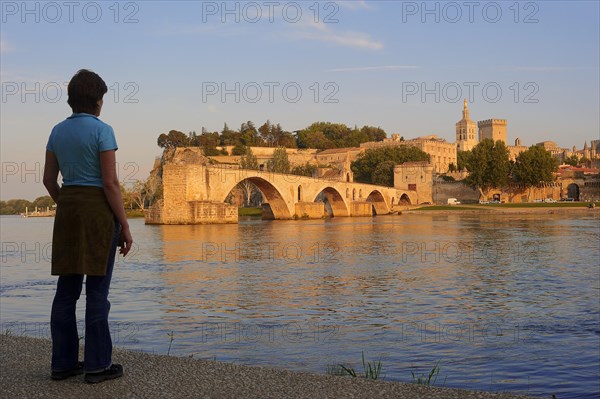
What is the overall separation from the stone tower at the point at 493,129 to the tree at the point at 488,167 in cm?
8709

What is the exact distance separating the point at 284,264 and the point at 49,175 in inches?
683

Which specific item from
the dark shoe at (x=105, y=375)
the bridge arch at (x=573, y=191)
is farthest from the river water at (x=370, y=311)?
the bridge arch at (x=573, y=191)

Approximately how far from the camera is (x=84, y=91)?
4.71m

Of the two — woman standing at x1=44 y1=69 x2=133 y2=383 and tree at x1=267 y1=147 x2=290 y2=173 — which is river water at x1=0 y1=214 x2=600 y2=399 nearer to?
woman standing at x1=44 y1=69 x2=133 y2=383

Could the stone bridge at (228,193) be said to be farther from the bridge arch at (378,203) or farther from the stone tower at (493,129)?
the stone tower at (493,129)

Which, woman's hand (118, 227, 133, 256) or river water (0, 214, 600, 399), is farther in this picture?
river water (0, 214, 600, 399)

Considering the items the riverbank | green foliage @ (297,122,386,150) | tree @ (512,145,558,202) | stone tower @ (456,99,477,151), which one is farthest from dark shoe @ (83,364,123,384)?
stone tower @ (456,99,477,151)

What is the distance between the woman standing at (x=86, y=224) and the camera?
459 cm

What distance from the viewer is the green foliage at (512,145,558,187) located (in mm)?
96750

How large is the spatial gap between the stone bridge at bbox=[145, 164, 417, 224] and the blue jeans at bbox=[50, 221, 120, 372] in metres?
46.7

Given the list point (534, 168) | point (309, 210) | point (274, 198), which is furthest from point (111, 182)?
point (534, 168)

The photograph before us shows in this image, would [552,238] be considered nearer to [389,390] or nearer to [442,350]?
[442,350]

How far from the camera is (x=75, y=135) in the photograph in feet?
15.3

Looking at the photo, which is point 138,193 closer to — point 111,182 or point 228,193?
point 228,193
